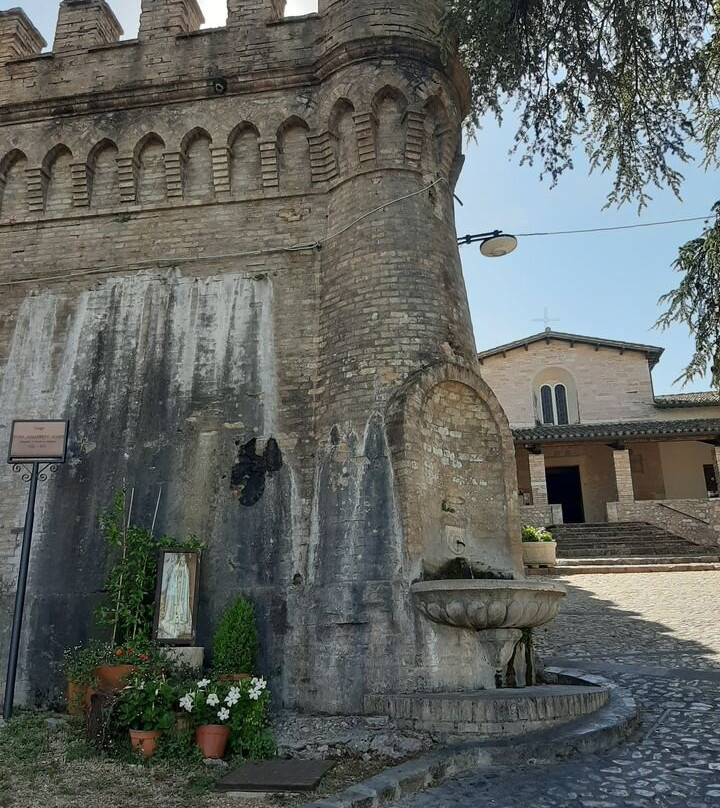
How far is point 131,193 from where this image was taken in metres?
9.59

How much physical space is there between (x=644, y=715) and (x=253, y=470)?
4530mm

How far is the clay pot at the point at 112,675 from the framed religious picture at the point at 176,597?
22.0 inches

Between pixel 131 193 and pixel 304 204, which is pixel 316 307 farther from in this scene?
pixel 131 193

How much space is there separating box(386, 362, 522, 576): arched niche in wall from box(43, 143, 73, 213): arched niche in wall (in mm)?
5724

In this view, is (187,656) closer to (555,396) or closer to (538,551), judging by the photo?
(538,551)

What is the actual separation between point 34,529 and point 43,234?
4127mm

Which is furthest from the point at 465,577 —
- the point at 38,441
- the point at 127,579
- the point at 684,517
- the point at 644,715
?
the point at 684,517

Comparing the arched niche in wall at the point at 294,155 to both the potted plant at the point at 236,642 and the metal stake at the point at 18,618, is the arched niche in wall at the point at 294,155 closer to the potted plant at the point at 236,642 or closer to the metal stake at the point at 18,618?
the metal stake at the point at 18,618

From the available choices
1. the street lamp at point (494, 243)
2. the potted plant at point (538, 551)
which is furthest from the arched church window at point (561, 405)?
the street lamp at point (494, 243)

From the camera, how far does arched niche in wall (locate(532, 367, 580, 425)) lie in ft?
102

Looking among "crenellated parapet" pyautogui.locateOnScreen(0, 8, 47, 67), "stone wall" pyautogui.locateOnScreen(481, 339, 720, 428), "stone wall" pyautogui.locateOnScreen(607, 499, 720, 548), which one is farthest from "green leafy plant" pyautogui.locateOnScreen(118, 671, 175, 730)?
"stone wall" pyautogui.locateOnScreen(481, 339, 720, 428)

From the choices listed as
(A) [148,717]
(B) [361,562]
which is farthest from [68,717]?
(B) [361,562]

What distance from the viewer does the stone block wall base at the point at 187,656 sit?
6725mm

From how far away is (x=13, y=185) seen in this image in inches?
395
